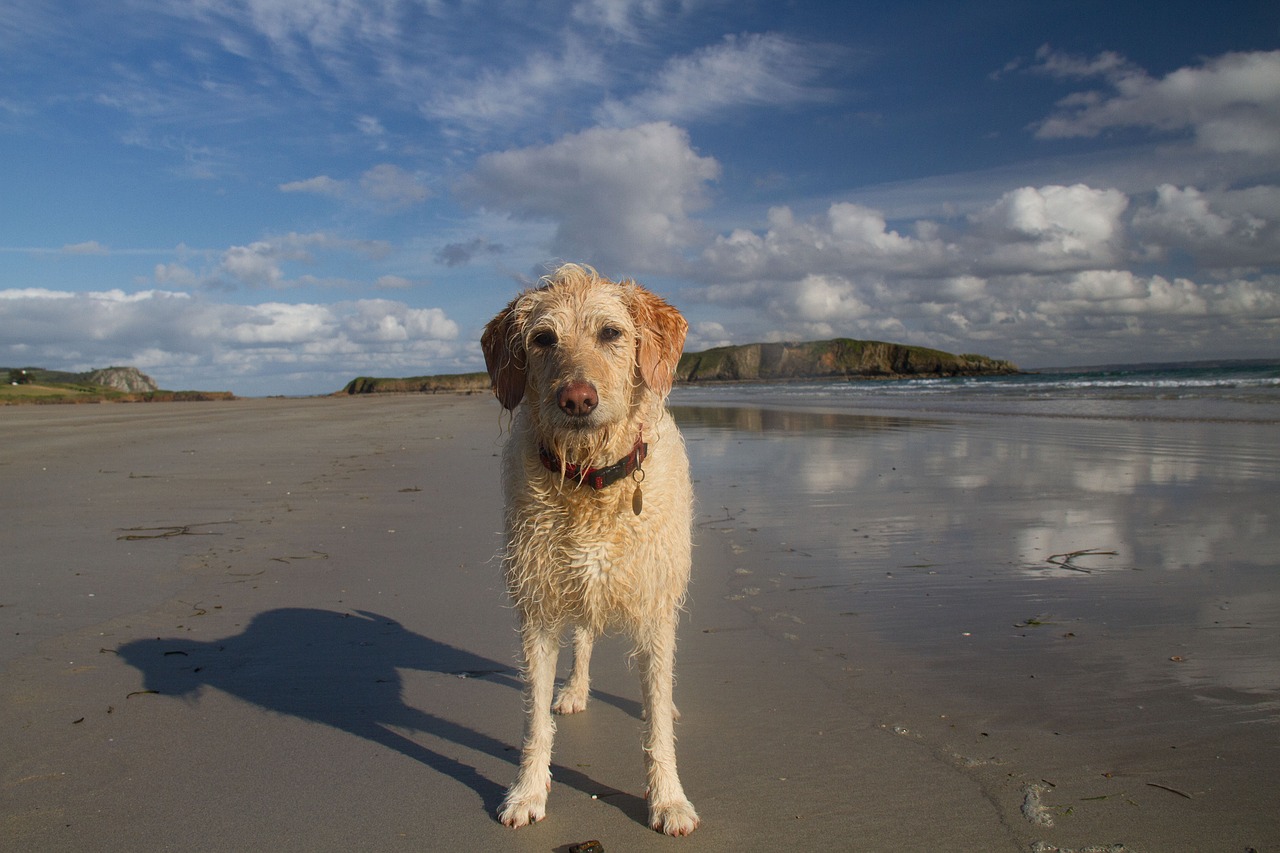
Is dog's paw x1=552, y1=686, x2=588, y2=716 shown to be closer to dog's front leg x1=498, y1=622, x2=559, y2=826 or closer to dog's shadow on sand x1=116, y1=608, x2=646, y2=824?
dog's shadow on sand x1=116, y1=608, x2=646, y2=824

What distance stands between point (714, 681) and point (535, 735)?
1345 millimetres

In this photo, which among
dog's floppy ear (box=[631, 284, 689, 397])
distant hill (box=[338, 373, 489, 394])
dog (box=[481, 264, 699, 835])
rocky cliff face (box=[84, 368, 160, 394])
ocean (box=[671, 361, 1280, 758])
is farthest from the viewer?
distant hill (box=[338, 373, 489, 394])

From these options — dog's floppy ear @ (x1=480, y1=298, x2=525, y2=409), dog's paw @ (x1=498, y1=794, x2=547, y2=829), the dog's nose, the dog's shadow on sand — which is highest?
dog's floppy ear @ (x1=480, y1=298, x2=525, y2=409)

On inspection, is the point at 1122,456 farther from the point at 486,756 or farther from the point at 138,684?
the point at 138,684

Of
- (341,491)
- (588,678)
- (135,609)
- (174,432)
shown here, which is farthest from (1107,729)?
(174,432)

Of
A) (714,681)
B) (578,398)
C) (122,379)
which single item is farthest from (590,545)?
(122,379)

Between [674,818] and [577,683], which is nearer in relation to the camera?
[674,818]

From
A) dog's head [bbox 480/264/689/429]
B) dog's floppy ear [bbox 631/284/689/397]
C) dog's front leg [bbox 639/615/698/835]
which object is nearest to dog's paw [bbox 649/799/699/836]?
dog's front leg [bbox 639/615/698/835]

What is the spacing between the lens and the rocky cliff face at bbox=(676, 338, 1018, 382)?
110m

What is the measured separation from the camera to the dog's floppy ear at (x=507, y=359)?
12.7 feet

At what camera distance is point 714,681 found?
463 centimetres

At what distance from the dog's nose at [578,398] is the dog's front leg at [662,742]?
1.20 m

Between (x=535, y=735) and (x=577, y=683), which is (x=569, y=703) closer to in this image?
(x=577, y=683)

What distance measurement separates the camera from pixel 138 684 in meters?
4.53
